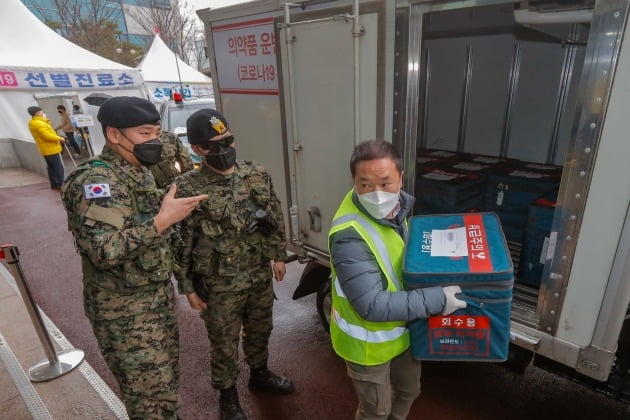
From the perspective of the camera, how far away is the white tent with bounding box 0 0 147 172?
1048 centimetres

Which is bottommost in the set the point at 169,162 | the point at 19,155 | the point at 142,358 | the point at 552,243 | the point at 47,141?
the point at 19,155

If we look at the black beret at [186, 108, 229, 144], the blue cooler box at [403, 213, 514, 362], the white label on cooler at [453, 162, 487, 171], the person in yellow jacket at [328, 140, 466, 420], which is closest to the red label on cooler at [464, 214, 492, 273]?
the blue cooler box at [403, 213, 514, 362]

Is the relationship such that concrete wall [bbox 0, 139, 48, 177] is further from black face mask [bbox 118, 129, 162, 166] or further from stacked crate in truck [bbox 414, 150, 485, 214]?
stacked crate in truck [bbox 414, 150, 485, 214]

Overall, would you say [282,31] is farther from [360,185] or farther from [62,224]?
[62,224]

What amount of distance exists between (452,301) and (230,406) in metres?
1.76

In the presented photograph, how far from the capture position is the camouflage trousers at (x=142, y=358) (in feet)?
6.30

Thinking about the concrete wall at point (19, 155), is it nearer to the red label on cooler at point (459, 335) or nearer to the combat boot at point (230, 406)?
the combat boot at point (230, 406)

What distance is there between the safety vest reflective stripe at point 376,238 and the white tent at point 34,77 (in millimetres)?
11278

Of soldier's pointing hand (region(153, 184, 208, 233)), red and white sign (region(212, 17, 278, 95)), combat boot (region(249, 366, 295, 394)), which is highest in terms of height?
red and white sign (region(212, 17, 278, 95))

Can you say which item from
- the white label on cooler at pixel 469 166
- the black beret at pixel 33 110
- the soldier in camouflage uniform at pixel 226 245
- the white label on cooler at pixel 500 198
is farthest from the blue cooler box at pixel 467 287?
the black beret at pixel 33 110

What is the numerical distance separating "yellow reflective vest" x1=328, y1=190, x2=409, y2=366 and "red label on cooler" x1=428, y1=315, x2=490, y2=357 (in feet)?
0.52

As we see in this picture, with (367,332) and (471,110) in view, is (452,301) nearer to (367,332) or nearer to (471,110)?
(367,332)

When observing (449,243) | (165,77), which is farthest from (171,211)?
(165,77)

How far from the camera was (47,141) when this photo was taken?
8.41 m
